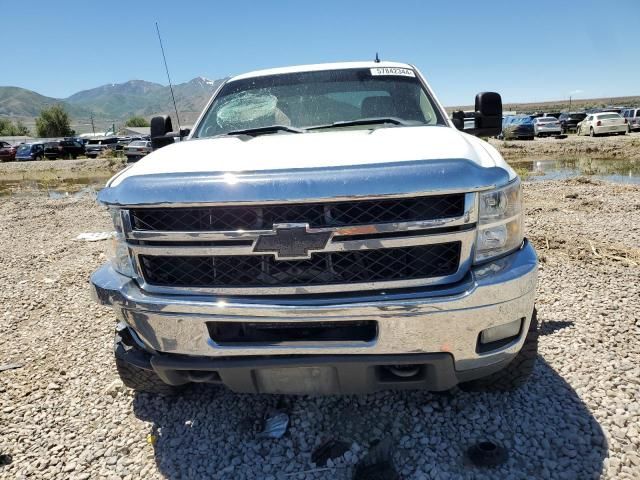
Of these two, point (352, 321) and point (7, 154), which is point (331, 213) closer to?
point (352, 321)

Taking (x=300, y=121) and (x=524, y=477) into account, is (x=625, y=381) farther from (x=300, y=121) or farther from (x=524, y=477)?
(x=300, y=121)

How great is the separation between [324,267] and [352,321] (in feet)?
0.89

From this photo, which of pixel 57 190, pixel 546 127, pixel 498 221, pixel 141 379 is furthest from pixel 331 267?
pixel 546 127

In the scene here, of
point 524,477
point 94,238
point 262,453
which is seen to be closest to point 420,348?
point 524,477

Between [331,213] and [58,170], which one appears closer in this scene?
[331,213]

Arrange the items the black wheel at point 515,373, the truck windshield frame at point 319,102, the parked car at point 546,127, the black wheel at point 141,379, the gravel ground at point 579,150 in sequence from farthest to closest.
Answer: the parked car at point 546,127
the gravel ground at point 579,150
the truck windshield frame at point 319,102
the black wheel at point 141,379
the black wheel at point 515,373

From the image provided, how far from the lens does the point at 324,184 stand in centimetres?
191

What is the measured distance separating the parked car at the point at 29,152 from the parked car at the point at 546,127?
126 ft

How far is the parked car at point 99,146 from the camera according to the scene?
39.5 meters

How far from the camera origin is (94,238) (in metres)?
7.82

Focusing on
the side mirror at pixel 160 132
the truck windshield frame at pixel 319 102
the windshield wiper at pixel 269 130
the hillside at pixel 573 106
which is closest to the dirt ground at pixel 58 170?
the side mirror at pixel 160 132

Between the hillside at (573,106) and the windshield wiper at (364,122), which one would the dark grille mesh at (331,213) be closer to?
the windshield wiper at (364,122)

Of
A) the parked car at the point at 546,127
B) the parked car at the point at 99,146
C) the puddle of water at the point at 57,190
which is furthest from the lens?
the parked car at the point at 99,146

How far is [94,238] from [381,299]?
7.14m
